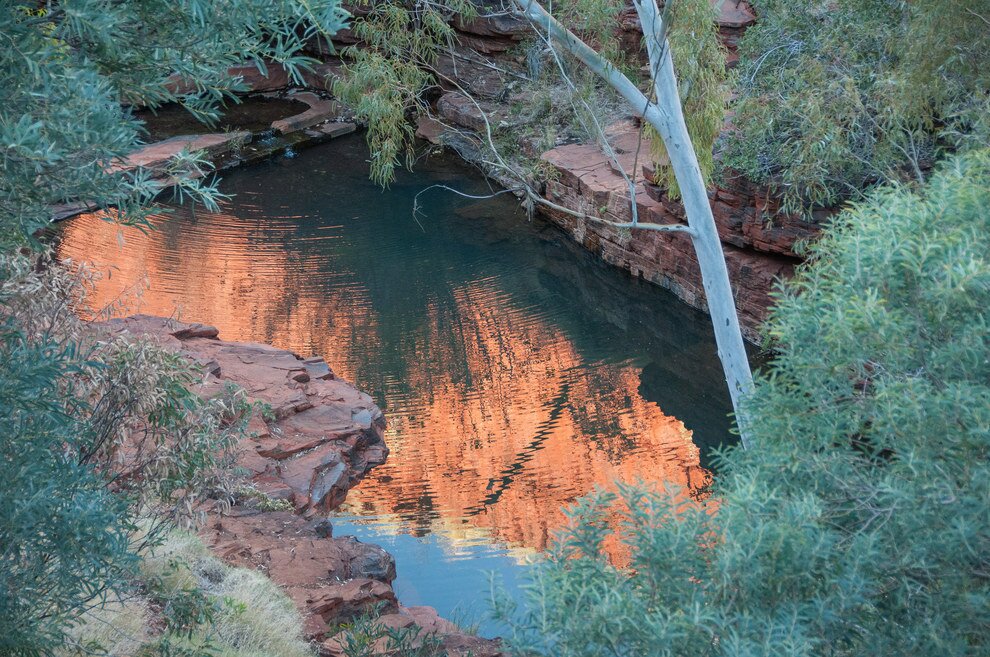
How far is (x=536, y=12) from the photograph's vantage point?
6.87m

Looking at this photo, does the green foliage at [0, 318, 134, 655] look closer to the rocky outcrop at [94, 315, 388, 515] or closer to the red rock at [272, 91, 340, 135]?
the rocky outcrop at [94, 315, 388, 515]

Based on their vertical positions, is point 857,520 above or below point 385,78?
below

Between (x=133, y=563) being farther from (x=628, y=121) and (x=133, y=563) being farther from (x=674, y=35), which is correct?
(x=628, y=121)

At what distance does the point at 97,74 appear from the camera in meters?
2.86

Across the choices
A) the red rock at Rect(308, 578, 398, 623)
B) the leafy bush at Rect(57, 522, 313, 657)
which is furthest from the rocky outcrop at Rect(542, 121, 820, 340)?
the leafy bush at Rect(57, 522, 313, 657)

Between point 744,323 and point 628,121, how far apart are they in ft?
16.5

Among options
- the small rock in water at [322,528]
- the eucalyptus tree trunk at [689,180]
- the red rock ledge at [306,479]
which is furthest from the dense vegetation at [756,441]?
the small rock in water at [322,528]

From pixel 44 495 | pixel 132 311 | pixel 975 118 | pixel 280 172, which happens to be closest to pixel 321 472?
pixel 132 311

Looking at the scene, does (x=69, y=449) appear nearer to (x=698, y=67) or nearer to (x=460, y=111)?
(x=698, y=67)

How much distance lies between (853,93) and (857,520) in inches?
253


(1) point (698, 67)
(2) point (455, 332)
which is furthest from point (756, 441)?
(2) point (455, 332)

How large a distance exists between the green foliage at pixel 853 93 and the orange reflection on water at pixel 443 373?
109 inches

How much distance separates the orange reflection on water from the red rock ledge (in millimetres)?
389

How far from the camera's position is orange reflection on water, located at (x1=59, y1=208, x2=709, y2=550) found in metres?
8.42
